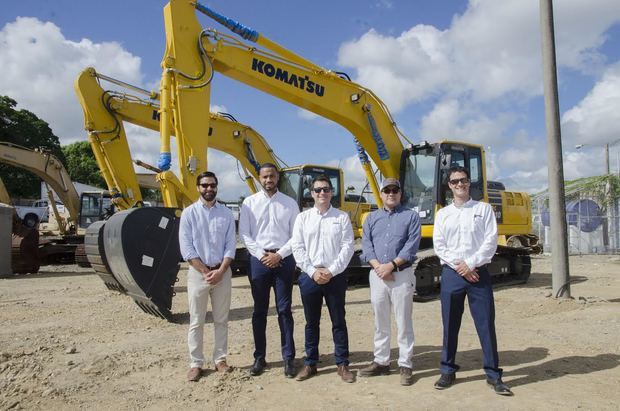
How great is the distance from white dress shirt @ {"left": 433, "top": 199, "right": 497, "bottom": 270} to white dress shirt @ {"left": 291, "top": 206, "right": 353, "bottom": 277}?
773 mm

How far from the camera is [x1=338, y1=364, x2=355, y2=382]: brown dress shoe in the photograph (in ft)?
13.6

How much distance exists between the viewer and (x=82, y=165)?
42.2 metres

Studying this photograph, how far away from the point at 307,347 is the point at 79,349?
2.65m

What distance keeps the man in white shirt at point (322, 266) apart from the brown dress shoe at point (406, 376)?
0.42 meters

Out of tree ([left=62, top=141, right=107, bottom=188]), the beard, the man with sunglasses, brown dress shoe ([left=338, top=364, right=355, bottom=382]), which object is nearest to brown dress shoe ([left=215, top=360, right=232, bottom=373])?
the man with sunglasses

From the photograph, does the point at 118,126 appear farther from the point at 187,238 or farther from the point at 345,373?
the point at 345,373

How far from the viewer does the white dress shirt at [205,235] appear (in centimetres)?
445

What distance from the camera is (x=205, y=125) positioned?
311 inches

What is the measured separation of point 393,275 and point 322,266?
0.60 meters

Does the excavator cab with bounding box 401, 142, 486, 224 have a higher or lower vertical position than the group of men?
higher

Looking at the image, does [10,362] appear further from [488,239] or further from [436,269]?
[436,269]

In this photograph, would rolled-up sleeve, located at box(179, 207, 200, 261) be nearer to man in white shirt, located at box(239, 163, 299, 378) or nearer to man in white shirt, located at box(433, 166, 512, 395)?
man in white shirt, located at box(239, 163, 299, 378)

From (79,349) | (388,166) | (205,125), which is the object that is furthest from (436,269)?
(79,349)

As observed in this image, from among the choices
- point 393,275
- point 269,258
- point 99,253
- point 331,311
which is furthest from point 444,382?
point 99,253
